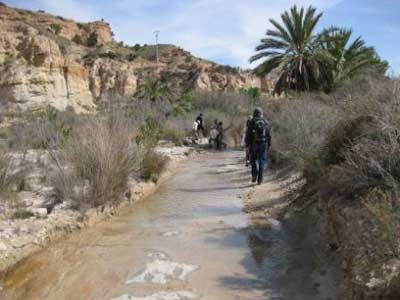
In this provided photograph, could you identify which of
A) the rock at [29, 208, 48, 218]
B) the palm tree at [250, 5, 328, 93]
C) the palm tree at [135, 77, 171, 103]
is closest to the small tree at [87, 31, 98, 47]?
the palm tree at [135, 77, 171, 103]

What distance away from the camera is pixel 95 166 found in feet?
26.2

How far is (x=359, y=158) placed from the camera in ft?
18.5

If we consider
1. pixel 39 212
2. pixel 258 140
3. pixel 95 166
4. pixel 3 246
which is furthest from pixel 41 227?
pixel 258 140

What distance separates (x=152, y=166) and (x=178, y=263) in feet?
18.6

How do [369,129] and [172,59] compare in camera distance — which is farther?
[172,59]

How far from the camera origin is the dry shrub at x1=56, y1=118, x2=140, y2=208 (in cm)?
777

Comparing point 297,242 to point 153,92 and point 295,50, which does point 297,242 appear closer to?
point 295,50

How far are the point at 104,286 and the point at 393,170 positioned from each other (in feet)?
11.9

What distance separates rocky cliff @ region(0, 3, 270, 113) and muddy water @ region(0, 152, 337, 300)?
7.20 m

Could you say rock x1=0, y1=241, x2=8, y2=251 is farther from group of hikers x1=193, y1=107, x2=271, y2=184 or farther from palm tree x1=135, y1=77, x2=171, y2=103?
palm tree x1=135, y1=77, x2=171, y2=103

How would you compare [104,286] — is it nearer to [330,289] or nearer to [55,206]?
[330,289]

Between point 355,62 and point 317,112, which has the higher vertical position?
point 355,62

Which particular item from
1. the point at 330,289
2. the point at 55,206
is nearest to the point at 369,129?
the point at 330,289

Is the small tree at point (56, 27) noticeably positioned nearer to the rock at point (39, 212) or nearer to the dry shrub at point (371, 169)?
the rock at point (39, 212)
